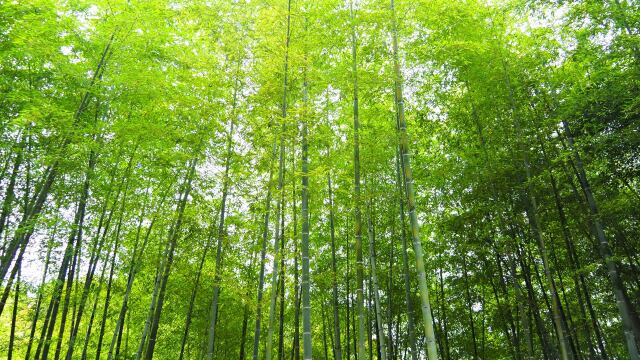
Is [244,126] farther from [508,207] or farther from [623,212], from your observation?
[623,212]

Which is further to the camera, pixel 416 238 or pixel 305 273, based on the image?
pixel 305 273

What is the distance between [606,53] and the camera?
5.11 meters

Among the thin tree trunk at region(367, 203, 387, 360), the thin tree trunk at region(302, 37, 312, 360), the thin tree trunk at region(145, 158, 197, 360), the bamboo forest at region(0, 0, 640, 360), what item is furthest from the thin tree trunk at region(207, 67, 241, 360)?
the thin tree trunk at region(367, 203, 387, 360)

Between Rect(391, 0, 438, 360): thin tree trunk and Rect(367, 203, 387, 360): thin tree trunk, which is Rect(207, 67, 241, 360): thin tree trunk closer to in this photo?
Rect(391, 0, 438, 360): thin tree trunk

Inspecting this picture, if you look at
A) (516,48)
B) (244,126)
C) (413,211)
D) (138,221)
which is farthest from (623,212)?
(138,221)

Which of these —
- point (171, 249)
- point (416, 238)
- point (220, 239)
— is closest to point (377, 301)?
point (220, 239)

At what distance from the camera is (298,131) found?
473cm

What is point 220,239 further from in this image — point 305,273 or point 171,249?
point 305,273

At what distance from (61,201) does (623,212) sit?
904 cm

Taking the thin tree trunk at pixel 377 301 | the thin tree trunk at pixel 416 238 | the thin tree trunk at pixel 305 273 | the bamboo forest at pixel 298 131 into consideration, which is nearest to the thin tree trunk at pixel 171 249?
the bamboo forest at pixel 298 131

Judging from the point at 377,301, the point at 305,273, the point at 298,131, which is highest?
the point at 298,131

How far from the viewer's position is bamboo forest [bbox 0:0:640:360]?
16.1 ft

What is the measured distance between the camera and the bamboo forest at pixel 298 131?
16.1ft

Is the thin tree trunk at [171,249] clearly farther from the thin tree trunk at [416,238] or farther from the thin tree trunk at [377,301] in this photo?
the thin tree trunk at [416,238]
